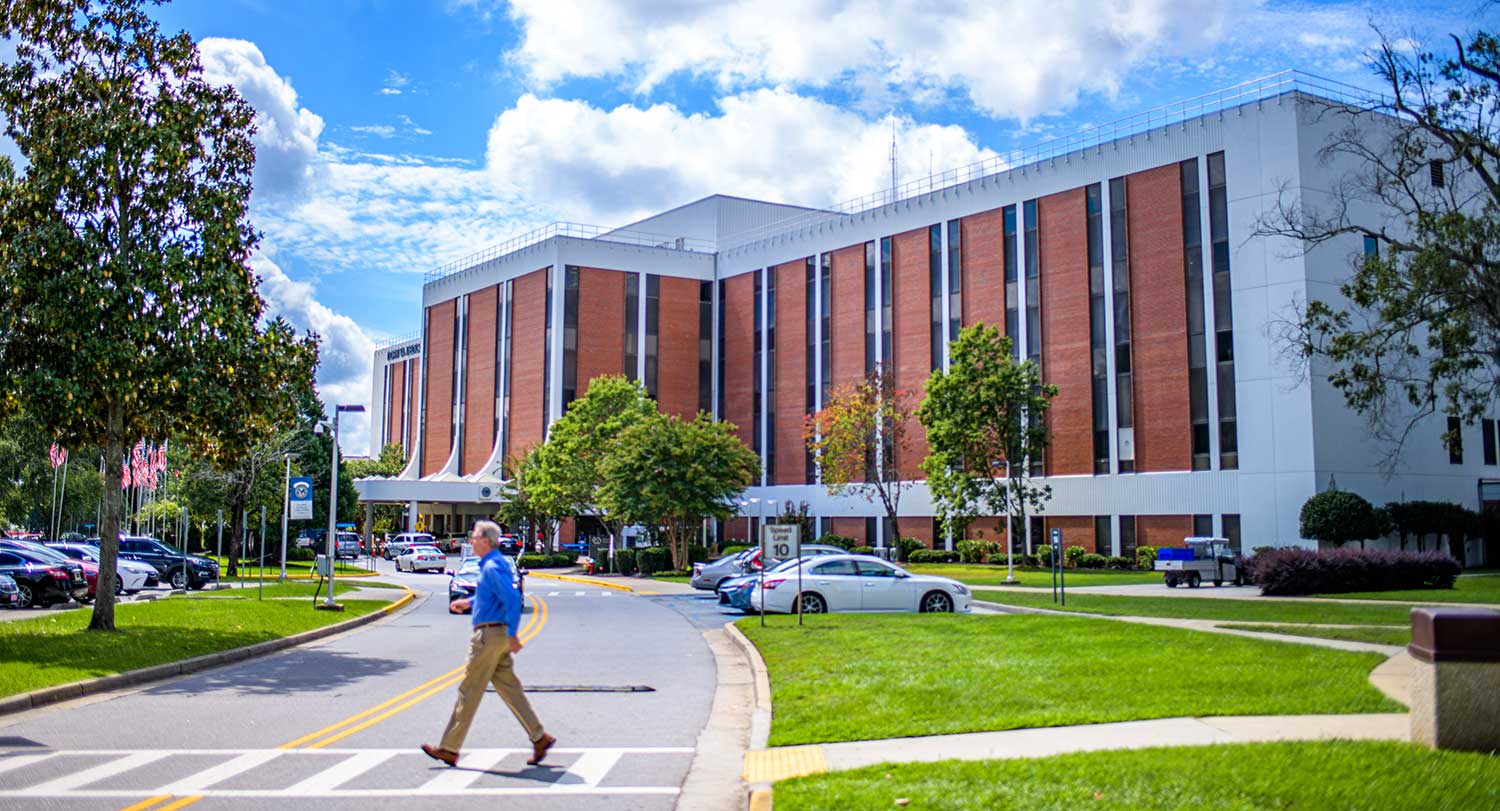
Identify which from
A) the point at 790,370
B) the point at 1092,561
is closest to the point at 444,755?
the point at 1092,561

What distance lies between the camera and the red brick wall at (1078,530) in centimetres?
5347

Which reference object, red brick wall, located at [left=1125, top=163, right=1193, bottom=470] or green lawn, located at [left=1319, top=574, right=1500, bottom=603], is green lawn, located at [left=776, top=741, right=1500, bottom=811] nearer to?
green lawn, located at [left=1319, top=574, right=1500, bottom=603]

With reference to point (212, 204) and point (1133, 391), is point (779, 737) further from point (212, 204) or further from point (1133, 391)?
point (1133, 391)

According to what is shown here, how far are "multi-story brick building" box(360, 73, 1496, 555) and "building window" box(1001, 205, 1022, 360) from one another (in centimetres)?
12

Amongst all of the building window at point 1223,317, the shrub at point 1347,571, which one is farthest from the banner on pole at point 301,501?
the building window at point 1223,317

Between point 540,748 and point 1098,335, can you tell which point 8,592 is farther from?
point 1098,335

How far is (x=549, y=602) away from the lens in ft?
115

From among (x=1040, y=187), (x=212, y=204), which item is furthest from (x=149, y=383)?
(x=1040, y=187)

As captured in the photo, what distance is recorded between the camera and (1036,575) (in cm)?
4669

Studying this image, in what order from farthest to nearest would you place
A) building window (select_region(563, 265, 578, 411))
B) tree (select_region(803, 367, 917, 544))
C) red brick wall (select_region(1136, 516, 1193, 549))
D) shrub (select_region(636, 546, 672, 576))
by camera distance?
building window (select_region(563, 265, 578, 411)), tree (select_region(803, 367, 917, 544)), shrub (select_region(636, 546, 672, 576)), red brick wall (select_region(1136, 516, 1193, 549))

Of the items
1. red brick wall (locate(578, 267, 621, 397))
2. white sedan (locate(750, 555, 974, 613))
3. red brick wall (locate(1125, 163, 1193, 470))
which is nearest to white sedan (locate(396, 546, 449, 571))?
red brick wall (locate(578, 267, 621, 397))

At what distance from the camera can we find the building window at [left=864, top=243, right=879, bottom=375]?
66.5 m

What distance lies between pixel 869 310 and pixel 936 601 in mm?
42194

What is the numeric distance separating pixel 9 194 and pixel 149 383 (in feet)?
13.4
